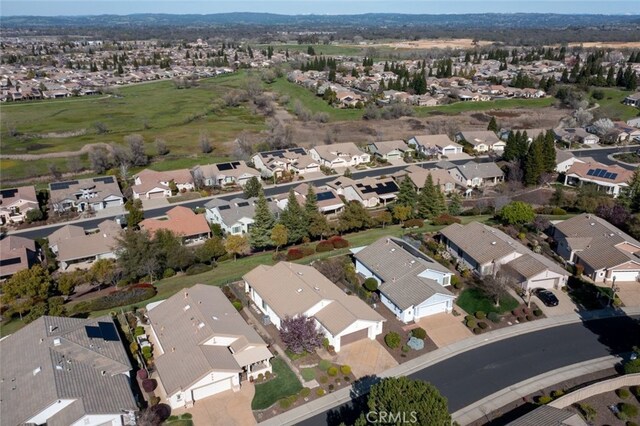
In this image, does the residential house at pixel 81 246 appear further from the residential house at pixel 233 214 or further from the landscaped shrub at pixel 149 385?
the landscaped shrub at pixel 149 385

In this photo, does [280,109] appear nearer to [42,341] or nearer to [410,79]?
[410,79]

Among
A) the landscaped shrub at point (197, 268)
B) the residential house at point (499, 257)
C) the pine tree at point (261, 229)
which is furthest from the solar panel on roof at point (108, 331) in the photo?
the residential house at point (499, 257)

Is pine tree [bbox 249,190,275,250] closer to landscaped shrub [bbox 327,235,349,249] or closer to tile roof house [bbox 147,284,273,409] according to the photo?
landscaped shrub [bbox 327,235,349,249]

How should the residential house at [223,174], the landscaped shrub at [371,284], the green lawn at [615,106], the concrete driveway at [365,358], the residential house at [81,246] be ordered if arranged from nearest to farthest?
1. the concrete driveway at [365,358]
2. the landscaped shrub at [371,284]
3. the residential house at [81,246]
4. the residential house at [223,174]
5. the green lawn at [615,106]

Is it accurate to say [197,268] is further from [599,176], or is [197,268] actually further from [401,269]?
[599,176]

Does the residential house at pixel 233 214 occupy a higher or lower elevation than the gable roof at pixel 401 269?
lower

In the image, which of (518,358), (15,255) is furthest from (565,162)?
(15,255)
